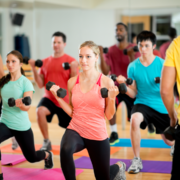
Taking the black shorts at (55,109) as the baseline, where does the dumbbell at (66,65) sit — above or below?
above

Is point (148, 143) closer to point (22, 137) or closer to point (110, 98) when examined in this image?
point (22, 137)

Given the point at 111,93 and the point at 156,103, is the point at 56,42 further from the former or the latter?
the point at 111,93

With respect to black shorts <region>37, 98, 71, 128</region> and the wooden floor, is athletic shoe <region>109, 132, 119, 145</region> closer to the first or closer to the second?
the wooden floor

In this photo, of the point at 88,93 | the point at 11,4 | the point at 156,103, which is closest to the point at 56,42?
the point at 156,103

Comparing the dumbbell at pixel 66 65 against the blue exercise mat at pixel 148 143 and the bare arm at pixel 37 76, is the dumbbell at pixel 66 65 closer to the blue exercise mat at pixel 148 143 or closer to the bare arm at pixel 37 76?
the bare arm at pixel 37 76

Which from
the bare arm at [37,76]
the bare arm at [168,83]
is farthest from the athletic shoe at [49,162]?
the bare arm at [168,83]

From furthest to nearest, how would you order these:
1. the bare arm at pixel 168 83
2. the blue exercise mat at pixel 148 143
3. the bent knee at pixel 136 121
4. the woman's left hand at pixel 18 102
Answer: the blue exercise mat at pixel 148 143 < the bent knee at pixel 136 121 < the woman's left hand at pixel 18 102 < the bare arm at pixel 168 83

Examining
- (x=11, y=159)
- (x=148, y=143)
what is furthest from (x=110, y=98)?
(x=148, y=143)

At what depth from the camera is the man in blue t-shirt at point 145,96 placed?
316 centimetres

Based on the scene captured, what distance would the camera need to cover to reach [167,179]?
9.66 feet

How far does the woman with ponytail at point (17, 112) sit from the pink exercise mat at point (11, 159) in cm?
68

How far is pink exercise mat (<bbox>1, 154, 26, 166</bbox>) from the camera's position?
3495 millimetres

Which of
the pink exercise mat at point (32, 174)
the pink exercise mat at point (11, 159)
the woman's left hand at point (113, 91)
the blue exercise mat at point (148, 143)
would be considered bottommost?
the blue exercise mat at point (148, 143)

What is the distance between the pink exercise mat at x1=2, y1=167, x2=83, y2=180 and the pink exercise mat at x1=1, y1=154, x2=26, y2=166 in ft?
0.51
